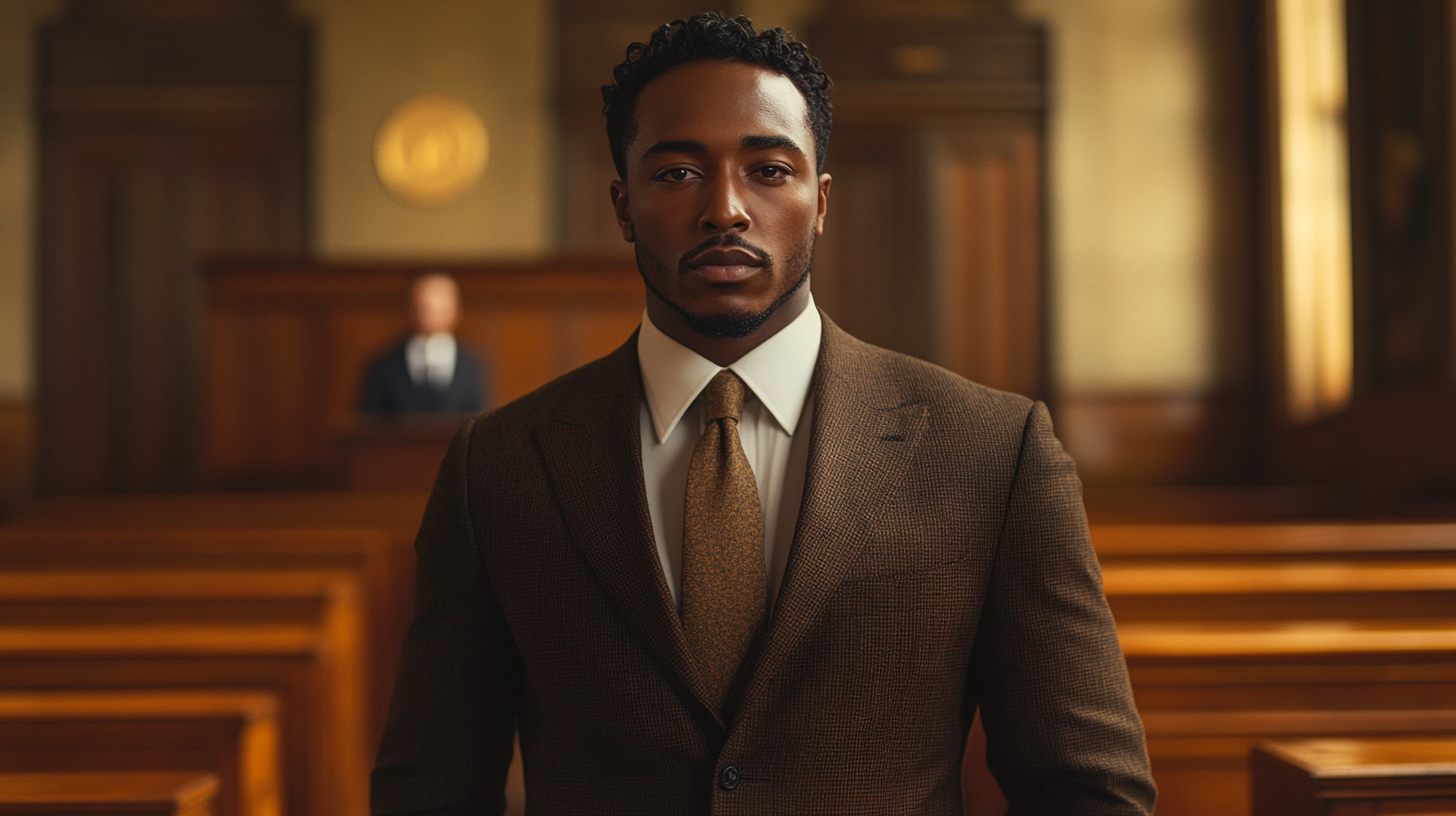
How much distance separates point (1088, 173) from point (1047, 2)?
1108 mm

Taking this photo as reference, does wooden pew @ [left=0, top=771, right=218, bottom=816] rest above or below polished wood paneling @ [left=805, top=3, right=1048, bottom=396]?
below

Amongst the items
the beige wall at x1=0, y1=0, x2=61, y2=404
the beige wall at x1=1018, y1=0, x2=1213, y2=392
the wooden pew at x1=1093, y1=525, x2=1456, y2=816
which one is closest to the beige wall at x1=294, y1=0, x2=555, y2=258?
the beige wall at x1=0, y1=0, x2=61, y2=404

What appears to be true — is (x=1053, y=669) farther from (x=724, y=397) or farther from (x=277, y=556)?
(x=277, y=556)

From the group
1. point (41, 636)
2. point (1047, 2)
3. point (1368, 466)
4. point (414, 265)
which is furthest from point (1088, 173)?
point (41, 636)

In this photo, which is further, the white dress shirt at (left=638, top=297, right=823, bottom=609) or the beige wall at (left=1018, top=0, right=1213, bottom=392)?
the beige wall at (left=1018, top=0, right=1213, bottom=392)

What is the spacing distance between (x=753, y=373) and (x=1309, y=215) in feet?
23.0

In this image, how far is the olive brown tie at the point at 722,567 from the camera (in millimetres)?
1073

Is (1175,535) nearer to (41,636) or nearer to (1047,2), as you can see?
(41,636)

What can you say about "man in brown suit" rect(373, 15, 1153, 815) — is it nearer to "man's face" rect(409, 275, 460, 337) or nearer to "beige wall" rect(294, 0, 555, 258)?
"man's face" rect(409, 275, 460, 337)

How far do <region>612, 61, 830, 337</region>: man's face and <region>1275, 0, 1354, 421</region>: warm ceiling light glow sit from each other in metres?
6.64

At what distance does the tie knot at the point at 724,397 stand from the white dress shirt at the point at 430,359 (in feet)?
14.9

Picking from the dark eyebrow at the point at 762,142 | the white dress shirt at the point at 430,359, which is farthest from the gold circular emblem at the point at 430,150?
the dark eyebrow at the point at 762,142

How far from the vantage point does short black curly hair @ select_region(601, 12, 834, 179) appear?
3.62ft

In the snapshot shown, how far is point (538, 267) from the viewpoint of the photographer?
6.50m
